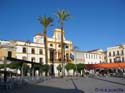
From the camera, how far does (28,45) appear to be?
70000 mm

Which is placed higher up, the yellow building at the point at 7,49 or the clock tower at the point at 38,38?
the clock tower at the point at 38,38

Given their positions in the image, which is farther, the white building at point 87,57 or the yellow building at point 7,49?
the white building at point 87,57

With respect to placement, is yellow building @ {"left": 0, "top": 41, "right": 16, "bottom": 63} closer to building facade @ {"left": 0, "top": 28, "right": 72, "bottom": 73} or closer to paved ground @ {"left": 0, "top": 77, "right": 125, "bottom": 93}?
building facade @ {"left": 0, "top": 28, "right": 72, "bottom": 73}

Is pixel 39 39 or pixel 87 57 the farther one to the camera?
pixel 87 57

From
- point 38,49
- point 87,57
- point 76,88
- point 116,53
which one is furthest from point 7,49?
point 76,88

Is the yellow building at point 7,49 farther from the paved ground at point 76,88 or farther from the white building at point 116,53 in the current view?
the white building at point 116,53

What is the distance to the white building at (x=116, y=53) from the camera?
8962cm

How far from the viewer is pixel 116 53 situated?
92438 millimetres

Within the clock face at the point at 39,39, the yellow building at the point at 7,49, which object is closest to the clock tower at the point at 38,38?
A: the clock face at the point at 39,39

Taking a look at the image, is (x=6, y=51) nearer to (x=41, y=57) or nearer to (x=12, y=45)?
(x=12, y=45)

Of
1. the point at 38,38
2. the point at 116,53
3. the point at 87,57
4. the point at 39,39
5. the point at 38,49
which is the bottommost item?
the point at 87,57

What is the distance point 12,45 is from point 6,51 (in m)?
2.63

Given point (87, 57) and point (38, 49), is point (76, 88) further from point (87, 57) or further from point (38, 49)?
point (87, 57)

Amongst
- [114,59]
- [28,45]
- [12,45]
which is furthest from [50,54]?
[114,59]
